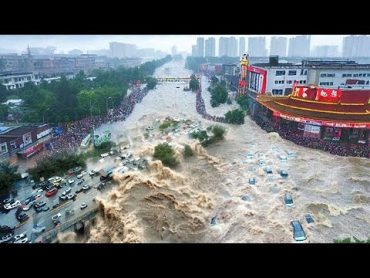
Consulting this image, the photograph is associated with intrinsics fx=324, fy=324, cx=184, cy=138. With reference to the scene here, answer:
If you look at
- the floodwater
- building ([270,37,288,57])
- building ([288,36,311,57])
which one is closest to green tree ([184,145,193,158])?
the floodwater

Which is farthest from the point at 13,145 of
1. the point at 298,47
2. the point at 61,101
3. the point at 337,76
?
the point at 298,47

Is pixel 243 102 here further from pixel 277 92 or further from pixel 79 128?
pixel 79 128

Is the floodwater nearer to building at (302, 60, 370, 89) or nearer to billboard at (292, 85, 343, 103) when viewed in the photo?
billboard at (292, 85, 343, 103)

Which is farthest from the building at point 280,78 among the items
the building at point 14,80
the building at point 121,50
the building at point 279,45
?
the building at point 121,50
